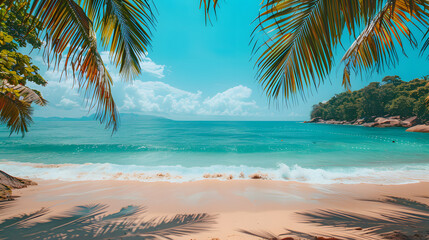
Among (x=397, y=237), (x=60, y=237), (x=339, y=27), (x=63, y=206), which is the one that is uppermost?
(x=339, y=27)

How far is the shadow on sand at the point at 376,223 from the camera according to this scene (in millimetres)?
2186

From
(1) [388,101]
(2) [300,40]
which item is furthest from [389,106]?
(2) [300,40]

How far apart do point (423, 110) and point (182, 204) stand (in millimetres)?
61482

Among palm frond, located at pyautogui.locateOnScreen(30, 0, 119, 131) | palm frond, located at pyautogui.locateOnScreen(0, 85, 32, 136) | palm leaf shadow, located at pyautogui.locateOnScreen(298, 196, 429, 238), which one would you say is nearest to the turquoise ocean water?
palm frond, located at pyautogui.locateOnScreen(0, 85, 32, 136)

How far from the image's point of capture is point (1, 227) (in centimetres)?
274

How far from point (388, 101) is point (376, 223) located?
71748 millimetres

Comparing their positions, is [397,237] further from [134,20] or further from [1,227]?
[1,227]

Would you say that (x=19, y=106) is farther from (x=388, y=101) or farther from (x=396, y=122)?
(x=388, y=101)

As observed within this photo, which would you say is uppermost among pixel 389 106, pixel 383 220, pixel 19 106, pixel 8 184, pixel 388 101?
pixel 388 101

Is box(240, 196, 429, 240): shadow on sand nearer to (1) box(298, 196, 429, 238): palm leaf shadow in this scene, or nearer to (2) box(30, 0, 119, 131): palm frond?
(1) box(298, 196, 429, 238): palm leaf shadow

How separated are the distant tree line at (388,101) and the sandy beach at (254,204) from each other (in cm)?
4642

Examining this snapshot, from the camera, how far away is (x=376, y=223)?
283 centimetres

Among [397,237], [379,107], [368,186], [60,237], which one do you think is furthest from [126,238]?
[379,107]

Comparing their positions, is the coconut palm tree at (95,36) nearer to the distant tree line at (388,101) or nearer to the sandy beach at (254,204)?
the sandy beach at (254,204)
